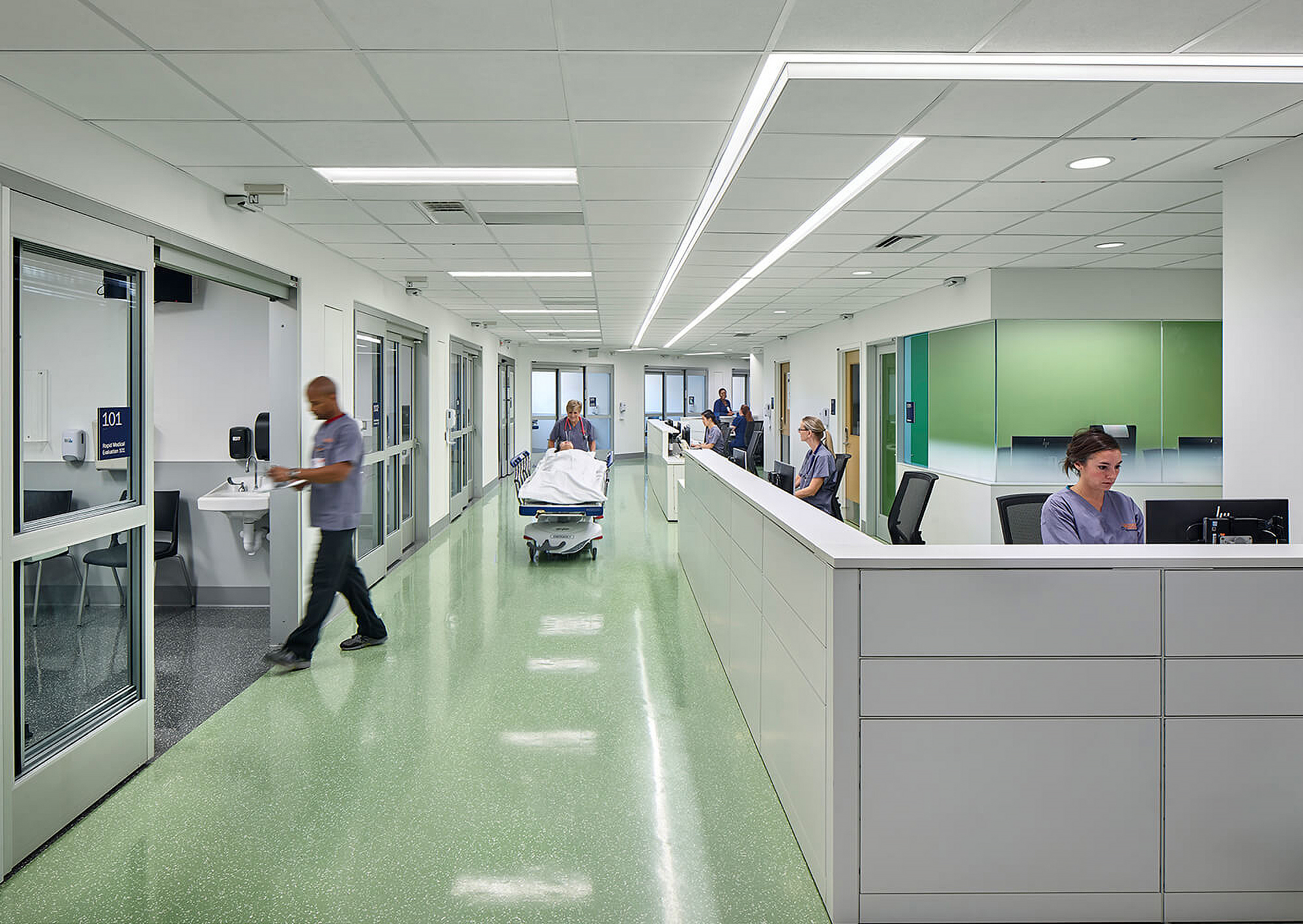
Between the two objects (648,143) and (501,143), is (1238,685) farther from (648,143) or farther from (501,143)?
(501,143)

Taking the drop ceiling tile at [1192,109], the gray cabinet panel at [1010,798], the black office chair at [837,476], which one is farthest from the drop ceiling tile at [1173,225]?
the gray cabinet panel at [1010,798]

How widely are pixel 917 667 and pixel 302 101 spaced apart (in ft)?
9.51

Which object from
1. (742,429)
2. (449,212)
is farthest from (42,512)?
(742,429)

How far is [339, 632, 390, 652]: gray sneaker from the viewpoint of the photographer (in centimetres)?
468

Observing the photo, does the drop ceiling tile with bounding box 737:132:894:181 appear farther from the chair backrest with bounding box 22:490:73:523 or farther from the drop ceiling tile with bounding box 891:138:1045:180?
the chair backrest with bounding box 22:490:73:523

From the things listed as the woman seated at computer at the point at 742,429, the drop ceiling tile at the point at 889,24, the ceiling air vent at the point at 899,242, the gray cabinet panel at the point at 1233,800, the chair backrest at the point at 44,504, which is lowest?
the gray cabinet panel at the point at 1233,800

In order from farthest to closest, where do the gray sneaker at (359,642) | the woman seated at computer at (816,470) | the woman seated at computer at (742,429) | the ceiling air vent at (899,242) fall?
the woman seated at computer at (742,429) → the woman seated at computer at (816,470) → the ceiling air vent at (899,242) → the gray sneaker at (359,642)

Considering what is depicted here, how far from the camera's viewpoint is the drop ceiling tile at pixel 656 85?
100 inches

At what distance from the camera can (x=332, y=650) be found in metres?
4.70

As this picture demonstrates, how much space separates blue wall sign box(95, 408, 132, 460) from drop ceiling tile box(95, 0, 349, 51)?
1.43m

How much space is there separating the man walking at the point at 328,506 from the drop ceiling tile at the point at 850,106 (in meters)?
2.73

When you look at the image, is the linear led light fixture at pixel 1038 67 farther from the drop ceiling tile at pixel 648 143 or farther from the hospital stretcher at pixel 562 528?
the hospital stretcher at pixel 562 528

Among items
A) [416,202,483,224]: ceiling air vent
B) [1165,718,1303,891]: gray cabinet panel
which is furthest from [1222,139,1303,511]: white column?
[416,202,483,224]: ceiling air vent

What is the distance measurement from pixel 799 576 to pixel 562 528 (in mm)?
4935
